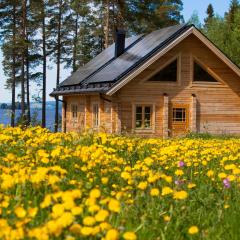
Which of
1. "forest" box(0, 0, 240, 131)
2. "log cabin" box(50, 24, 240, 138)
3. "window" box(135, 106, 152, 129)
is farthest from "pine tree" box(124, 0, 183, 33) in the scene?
"window" box(135, 106, 152, 129)

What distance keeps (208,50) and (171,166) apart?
67.8ft

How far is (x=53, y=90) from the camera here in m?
32.7

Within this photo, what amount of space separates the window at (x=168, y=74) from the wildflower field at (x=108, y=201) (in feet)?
61.3

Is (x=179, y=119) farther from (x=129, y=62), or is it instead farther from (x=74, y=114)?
(x=74, y=114)

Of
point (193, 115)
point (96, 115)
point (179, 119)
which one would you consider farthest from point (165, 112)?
point (96, 115)

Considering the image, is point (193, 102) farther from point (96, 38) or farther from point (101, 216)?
point (96, 38)

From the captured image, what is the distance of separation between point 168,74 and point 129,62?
222 centimetres

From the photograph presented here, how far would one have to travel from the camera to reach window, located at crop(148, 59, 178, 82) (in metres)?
26.0

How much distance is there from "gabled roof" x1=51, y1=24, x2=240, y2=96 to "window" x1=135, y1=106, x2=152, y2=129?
219cm

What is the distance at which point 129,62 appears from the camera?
25016mm

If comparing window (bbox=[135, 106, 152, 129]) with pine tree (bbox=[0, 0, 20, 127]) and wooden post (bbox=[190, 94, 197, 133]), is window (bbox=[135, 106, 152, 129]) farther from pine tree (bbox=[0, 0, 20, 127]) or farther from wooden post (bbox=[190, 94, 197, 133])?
pine tree (bbox=[0, 0, 20, 127])

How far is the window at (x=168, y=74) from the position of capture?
25953 millimetres

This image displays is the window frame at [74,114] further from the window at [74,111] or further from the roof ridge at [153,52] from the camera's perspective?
the roof ridge at [153,52]

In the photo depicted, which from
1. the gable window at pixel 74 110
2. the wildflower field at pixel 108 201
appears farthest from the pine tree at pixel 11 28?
the wildflower field at pixel 108 201
